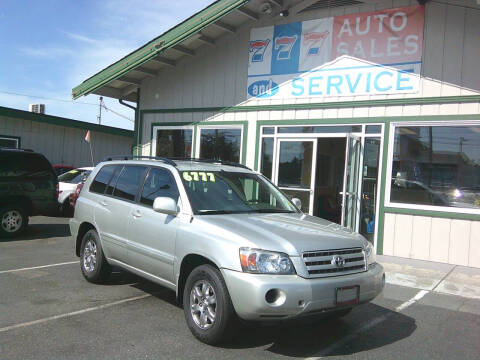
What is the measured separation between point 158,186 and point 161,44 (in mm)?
6317

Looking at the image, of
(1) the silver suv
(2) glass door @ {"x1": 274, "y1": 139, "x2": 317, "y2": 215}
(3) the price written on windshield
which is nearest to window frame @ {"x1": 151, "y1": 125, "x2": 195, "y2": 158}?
(2) glass door @ {"x1": 274, "y1": 139, "x2": 317, "y2": 215}

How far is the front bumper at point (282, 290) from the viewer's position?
3.76m

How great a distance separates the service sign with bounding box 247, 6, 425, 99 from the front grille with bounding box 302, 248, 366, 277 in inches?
213

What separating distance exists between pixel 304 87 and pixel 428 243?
4.12 m

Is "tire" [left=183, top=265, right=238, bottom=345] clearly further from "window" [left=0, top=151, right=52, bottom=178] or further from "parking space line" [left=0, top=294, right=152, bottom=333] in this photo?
"window" [left=0, top=151, right=52, bottom=178]

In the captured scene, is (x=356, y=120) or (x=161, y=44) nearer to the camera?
(x=356, y=120)

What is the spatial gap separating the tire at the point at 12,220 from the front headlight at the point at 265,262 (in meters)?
7.88

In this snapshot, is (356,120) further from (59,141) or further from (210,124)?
(59,141)

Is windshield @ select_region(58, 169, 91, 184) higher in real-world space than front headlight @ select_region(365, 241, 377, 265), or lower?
higher

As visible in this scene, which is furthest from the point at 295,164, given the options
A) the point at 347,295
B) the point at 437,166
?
the point at 347,295

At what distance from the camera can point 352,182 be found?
9.11 meters

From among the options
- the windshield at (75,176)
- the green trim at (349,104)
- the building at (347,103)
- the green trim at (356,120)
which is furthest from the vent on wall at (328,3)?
the windshield at (75,176)

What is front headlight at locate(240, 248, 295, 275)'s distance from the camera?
389cm

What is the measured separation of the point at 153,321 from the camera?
16.0 feet
